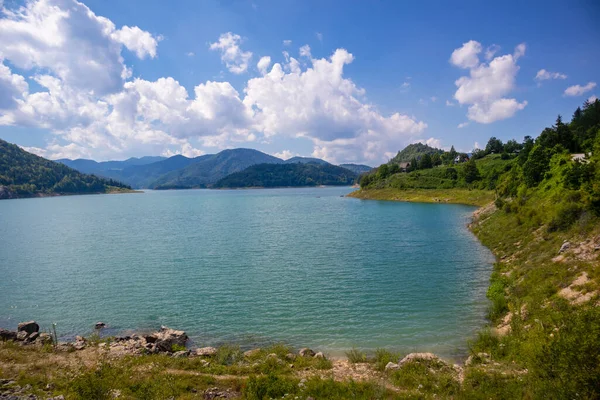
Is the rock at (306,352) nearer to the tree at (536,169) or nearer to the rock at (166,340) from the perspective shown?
the rock at (166,340)

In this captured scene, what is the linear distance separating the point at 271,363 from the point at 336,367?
3732 mm

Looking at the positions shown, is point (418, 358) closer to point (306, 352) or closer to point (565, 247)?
point (306, 352)

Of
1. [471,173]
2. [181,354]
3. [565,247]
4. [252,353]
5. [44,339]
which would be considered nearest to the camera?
[181,354]

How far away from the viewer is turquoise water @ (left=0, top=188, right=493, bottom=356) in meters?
25.5

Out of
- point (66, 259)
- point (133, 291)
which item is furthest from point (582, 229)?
point (66, 259)

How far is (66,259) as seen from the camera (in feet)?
166

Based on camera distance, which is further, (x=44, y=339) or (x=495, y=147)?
(x=495, y=147)

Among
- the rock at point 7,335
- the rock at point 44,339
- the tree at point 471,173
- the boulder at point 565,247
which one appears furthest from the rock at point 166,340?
the tree at point 471,173

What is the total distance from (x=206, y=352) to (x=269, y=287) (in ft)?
45.5

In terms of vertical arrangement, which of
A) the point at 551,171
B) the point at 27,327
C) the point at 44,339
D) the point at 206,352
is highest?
the point at 551,171

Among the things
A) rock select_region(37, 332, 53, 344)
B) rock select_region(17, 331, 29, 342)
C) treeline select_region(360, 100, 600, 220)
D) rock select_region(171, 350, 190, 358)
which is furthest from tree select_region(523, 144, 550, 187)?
rock select_region(17, 331, 29, 342)

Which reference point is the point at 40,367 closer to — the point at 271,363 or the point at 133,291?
the point at 271,363

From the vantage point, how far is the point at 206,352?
2162cm

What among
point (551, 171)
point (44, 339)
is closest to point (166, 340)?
point (44, 339)
